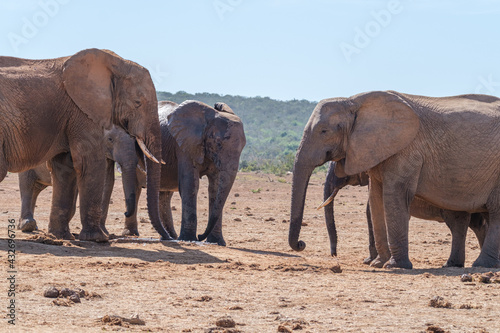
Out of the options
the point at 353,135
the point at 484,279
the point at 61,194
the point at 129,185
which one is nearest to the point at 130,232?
the point at 129,185

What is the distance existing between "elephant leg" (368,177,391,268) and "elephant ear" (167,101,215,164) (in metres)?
2.90

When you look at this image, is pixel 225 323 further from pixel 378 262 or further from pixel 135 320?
pixel 378 262

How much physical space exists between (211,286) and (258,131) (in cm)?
8649

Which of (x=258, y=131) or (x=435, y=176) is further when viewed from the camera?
(x=258, y=131)

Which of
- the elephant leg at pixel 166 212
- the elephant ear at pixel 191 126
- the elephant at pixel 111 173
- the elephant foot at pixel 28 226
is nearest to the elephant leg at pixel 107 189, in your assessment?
the elephant at pixel 111 173

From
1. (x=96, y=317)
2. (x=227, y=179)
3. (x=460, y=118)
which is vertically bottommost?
(x=96, y=317)

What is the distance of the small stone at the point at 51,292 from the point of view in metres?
7.20

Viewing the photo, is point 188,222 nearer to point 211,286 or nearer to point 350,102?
point 350,102

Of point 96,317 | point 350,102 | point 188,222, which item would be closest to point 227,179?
point 188,222

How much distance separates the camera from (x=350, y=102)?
420 inches

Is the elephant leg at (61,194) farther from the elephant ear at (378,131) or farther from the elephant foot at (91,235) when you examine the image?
the elephant ear at (378,131)

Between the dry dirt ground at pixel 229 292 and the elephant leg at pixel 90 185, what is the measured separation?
29cm

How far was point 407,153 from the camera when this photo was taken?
10477 millimetres

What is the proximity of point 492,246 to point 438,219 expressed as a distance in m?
1.61
